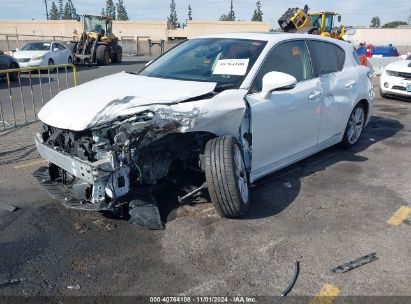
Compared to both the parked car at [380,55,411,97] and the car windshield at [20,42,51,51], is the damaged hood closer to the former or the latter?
the parked car at [380,55,411,97]

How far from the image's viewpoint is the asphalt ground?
295cm

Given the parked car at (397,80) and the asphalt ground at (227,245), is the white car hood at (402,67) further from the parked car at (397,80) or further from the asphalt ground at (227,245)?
→ the asphalt ground at (227,245)

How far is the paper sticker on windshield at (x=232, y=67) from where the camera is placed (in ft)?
13.4

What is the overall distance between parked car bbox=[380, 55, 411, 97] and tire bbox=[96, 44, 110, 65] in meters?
16.4

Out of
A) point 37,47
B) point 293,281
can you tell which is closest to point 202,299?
point 293,281

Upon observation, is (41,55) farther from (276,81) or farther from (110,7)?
(110,7)

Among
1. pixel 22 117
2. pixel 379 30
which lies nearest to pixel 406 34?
pixel 379 30

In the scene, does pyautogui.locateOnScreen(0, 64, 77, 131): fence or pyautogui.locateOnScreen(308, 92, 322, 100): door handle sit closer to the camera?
pyautogui.locateOnScreen(308, 92, 322, 100): door handle

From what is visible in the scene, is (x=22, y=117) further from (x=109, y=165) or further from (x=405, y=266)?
(x=405, y=266)

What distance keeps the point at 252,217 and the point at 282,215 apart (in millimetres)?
330

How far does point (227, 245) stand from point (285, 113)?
65.2 inches

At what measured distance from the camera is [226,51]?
4418 mm

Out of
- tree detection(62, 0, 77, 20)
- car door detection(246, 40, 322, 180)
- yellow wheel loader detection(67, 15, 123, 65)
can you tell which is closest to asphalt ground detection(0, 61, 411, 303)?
car door detection(246, 40, 322, 180)

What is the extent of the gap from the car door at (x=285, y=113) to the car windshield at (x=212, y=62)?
0.20 meters
